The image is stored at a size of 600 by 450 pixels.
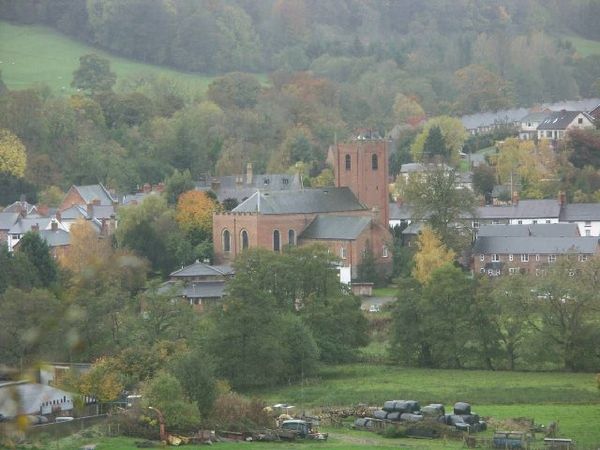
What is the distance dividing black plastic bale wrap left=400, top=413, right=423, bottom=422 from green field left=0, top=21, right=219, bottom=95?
294 feet

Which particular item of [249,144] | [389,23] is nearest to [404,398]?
[249,144]

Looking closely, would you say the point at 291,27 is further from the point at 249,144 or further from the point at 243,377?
the point at 243,377

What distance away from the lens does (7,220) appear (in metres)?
72.1

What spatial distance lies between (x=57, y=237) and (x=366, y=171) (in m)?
15.3

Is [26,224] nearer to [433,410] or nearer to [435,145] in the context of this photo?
[435,145]

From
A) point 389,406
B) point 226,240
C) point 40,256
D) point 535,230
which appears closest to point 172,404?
point 389,406

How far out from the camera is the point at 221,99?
11881 cm

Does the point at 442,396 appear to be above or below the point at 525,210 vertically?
below

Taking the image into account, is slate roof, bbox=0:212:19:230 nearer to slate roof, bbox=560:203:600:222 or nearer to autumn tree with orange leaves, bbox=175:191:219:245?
autumn tree with orange leaves, bbox=175:191:219:245

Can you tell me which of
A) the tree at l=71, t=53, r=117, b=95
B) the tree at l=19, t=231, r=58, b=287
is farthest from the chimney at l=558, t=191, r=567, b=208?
the tree at l=71, t=53, r=117, b=95

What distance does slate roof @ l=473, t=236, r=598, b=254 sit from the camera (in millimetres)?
63147

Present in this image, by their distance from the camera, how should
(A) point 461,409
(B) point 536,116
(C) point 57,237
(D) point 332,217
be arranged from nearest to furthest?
(A) point 461,409
(C) point 57,237
(D) point 332,217
(B) point 536,116

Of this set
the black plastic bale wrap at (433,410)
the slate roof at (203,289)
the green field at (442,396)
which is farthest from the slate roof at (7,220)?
the black plastic bale wrap at (433,410)

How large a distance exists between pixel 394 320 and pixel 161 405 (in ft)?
52.2
